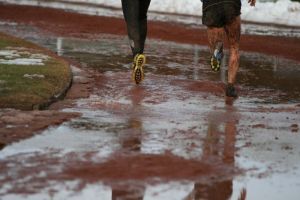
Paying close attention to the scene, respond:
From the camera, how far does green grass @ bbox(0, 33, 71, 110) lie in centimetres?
817

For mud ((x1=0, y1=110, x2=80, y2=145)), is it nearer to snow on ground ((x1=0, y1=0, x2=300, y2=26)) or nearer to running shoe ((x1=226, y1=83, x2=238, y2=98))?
running shoe ((x1=226, y1=83, x2=238, y2=98))

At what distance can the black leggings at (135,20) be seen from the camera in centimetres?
1026

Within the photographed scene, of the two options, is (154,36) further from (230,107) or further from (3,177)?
(3,177)

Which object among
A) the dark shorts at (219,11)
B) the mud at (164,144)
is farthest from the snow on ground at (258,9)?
the dark shorts at (219,11)

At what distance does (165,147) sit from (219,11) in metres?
3.53

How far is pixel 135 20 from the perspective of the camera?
34.1 ft

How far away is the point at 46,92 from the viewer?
8.98 metres

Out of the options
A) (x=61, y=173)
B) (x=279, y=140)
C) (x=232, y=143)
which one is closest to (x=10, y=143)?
(x=61, y=173)

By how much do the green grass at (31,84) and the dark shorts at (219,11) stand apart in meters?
2.18

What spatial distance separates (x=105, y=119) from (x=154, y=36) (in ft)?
39.5

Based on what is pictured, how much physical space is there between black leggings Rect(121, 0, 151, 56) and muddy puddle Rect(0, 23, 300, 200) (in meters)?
0.63

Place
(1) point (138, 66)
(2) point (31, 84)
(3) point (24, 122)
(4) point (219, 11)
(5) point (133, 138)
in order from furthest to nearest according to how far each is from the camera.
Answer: (1) point (138, 66)
(4) point (219, 11)
(2) point (31, 84)
(3) point (24, 122)
(5) point (133, 138)

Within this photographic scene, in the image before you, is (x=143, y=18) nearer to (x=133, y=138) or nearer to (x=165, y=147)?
(x=133, y=138)

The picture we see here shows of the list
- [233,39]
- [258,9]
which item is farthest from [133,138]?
[258,9]
